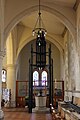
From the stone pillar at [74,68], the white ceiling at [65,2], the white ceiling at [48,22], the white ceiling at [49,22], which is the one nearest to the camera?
the stone pillar at [74,68]

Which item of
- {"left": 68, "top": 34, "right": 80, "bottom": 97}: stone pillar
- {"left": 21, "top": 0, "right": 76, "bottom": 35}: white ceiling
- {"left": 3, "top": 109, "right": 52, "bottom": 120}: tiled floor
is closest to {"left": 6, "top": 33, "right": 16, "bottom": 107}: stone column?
{"left": 21, "top": 0, "right": 76, "bottom": 35}: white ceiling

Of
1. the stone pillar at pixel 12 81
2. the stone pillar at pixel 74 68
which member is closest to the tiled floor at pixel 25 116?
the stone pillar at pixel 74 68

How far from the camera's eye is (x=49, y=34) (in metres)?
21.0

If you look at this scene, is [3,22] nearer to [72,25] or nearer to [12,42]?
[72,25]

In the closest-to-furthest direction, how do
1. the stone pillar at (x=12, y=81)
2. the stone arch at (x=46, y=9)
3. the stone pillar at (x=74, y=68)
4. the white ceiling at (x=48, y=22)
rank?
1. the stone pillar at (x=74, y=68)
2. the stone arch at (x=46, y=9)
3. the white ceiling at (x=48, y=22)
4. the stone pillar at (x=12, y=81)

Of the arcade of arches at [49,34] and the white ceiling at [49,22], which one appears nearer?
the arcade of arches at [49,34]

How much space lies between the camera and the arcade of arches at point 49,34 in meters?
12.6

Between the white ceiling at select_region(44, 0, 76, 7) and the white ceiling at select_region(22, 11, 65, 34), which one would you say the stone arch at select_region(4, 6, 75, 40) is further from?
the white ceiling at select_region(22, 11, 65, 34)

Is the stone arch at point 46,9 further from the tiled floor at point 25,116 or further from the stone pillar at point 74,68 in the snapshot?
the tiled floor at point 25,116

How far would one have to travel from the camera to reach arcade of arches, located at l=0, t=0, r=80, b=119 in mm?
12637

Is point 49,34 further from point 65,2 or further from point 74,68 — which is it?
point 65,2

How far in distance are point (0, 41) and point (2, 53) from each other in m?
0.55

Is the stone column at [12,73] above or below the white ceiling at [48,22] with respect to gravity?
below

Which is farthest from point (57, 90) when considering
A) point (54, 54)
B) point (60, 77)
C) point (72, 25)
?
point (72, 25)
